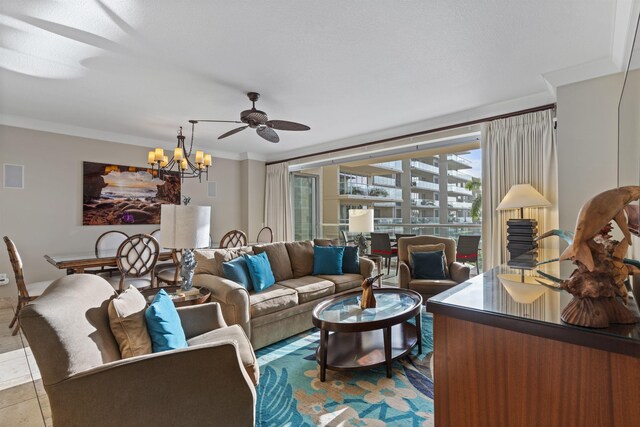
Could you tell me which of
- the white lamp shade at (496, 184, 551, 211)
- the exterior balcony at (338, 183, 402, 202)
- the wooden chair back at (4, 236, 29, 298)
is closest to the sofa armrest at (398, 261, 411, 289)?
the white lamp shade at (496, 184, 551, 211)

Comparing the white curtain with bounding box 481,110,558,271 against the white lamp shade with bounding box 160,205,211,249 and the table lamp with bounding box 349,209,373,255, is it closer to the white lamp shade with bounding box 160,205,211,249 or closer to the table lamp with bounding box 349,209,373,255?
the table lamp with bounding box 349,209,373,255

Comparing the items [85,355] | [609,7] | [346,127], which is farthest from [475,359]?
[346,127]

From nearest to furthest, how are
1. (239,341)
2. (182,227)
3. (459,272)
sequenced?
1. (239,341)
2. (182,227)
3. (459,272)

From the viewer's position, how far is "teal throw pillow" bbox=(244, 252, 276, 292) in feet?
10.5

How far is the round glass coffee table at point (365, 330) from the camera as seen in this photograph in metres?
2.32

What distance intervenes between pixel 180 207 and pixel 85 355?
4.24ft

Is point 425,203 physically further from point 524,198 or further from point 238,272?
point 238,272

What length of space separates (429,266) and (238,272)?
7.18ft

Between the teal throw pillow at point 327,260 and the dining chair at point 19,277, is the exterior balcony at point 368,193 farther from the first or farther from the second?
the dining chair at point 19,277

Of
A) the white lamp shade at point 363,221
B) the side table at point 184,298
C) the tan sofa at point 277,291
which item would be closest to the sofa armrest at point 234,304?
the tan sofa at point 277,291

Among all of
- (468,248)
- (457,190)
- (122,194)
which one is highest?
(457,190)

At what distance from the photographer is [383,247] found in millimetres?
5855

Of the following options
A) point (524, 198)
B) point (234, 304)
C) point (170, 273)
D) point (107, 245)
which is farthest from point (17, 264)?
point (524, 198)

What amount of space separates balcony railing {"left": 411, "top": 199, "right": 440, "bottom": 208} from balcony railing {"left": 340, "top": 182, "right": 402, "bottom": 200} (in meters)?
0.49
